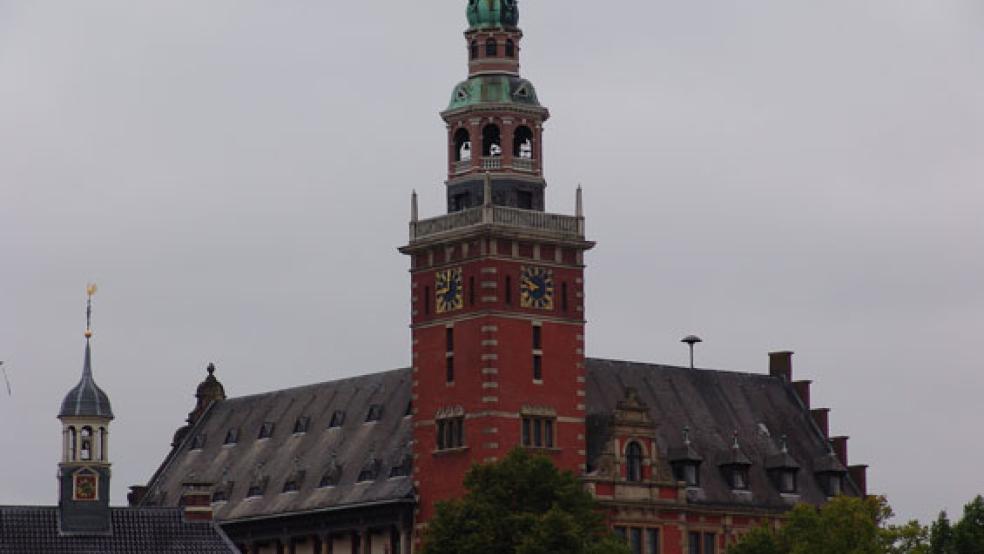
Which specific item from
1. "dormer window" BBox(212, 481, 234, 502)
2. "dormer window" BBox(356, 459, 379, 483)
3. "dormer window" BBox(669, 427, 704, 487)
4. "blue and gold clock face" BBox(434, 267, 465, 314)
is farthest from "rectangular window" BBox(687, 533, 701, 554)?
"dormer window" BBox(212, 481, 234, 502)

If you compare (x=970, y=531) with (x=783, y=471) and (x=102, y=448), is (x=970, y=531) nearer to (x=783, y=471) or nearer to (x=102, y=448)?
(x=783, y=471)

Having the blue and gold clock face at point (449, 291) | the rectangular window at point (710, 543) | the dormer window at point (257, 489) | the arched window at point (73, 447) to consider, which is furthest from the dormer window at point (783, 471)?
the arched window at point (73, 447)

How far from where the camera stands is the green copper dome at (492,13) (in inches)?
7146

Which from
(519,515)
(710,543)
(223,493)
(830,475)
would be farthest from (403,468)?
(830,475)

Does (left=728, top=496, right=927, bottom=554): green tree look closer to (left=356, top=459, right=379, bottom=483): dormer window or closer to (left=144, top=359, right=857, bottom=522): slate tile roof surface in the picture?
(left=144, top=359, right=857, bottom=522): slate tile roof surface

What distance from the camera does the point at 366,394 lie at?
641ft

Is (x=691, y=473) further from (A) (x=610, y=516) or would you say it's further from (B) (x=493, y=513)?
(B) (x=493, y=513)

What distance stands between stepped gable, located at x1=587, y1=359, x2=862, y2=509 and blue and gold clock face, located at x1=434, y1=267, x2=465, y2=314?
1116 cm

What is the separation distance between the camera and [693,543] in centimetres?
18450

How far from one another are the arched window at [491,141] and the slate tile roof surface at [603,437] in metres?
15.2

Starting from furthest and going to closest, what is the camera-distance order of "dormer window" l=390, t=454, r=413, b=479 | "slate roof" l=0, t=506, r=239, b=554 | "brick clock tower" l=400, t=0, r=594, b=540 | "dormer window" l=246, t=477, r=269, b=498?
"dormer window" l=246, t=477, r=269, b=498 < "dormer window" l=390, t=454, r=413, b=479 < "brick clock tower" l=400, t=0, r=594, b=540 < "slate roof" l=0, t=506, r=239, b=554

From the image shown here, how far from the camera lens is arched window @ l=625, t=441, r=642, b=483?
18138 centimetres

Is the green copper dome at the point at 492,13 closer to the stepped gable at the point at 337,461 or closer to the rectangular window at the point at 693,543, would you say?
the stepped gable at the point at 337,461

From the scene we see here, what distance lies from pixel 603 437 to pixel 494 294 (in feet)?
38.1
